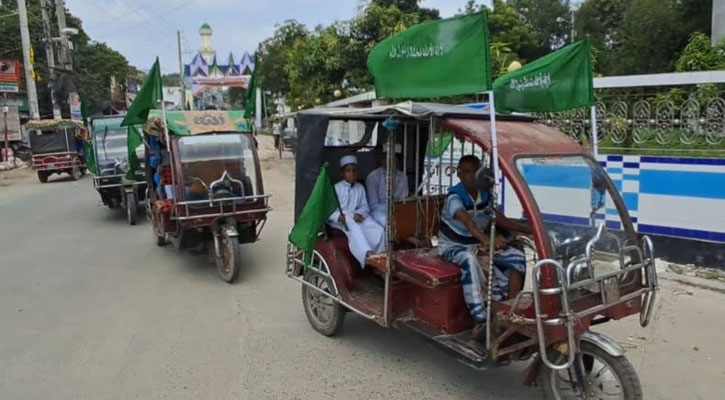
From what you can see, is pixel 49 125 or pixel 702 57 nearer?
pixel 702 57

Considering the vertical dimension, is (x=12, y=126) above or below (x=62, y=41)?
below

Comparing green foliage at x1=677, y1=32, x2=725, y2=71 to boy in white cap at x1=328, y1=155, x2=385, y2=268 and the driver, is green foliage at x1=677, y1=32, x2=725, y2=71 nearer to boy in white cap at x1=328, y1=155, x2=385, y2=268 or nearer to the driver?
the driver

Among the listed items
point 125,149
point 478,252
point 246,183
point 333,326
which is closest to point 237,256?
point 246,183

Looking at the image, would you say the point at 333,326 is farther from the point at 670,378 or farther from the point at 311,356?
the point at 670,378

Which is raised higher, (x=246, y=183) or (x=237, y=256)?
(x=246, y=183)

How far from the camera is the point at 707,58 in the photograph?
27.9ft

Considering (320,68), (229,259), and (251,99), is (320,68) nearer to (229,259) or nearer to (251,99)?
(251,99)

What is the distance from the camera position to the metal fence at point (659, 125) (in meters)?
6.36

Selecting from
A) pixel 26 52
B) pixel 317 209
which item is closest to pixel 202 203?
pixel 317 209

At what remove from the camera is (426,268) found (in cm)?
405

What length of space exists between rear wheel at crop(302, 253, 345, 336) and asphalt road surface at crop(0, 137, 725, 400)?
12 centimetres

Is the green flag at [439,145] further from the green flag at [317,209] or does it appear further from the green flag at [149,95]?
the green flag at [149,95]

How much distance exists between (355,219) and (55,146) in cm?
1830

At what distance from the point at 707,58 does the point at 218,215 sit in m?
7.38
